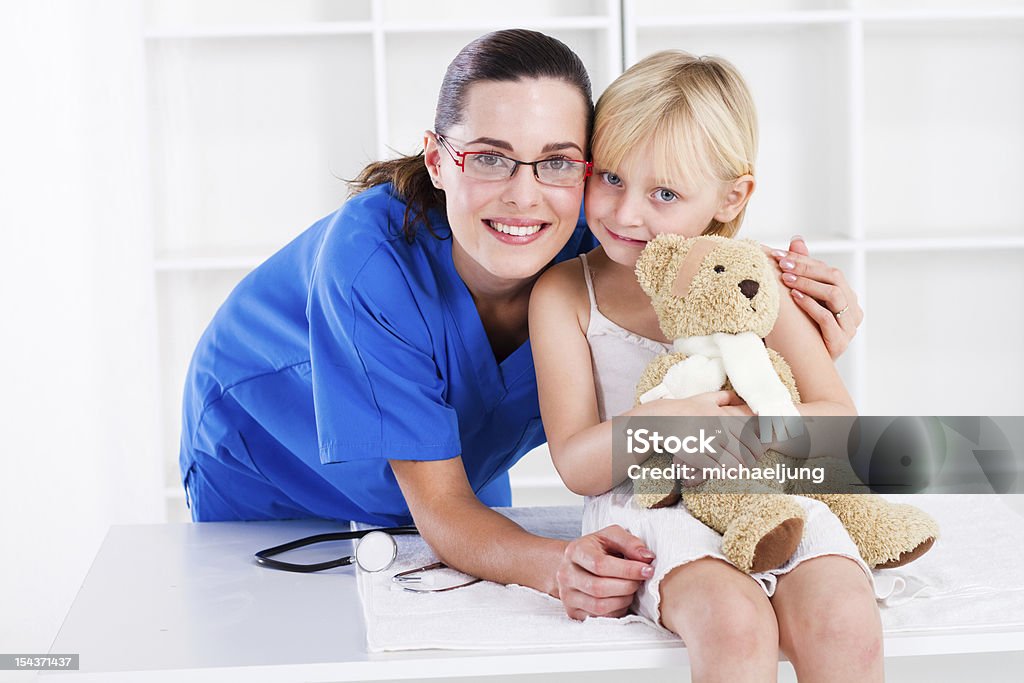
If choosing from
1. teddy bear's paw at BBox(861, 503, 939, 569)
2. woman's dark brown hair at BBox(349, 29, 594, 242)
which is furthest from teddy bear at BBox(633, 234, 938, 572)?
woman's dark brown hair at BBox(349, 29, 594, 242)

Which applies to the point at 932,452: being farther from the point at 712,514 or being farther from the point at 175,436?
the point at 175,436

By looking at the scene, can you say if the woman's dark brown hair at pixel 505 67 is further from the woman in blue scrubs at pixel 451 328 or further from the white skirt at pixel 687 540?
the white skirt at pixel 687 540

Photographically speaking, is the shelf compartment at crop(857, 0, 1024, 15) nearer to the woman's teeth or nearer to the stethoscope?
the woman's teeth

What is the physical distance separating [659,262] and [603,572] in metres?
0.32

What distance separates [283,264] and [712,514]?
29.7 inches

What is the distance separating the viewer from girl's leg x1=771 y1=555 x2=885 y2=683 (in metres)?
0.96

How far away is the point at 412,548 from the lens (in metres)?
1.33

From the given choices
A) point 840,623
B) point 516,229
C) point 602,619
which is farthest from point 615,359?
point 840,623

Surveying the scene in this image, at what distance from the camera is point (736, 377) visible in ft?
3.53

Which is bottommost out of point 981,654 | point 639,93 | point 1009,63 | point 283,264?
point 981,654

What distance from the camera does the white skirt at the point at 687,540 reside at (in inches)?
40.6

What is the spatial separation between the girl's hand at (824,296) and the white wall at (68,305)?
64.9 inches

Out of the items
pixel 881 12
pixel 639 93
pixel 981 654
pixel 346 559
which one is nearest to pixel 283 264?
pixel 346 559

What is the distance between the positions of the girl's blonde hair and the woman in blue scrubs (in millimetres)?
47
